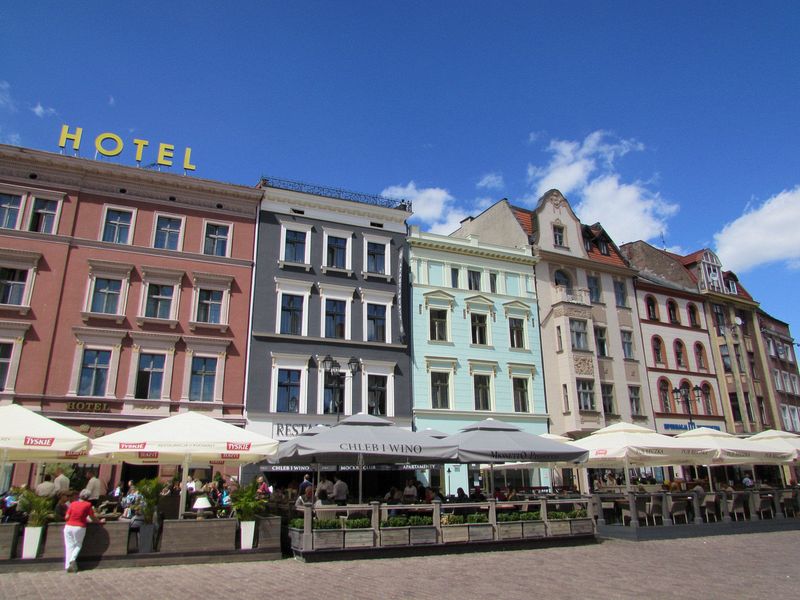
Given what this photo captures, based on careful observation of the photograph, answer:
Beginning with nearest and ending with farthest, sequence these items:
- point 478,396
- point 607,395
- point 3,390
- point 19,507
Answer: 1. point 19,507
2. point 3,390
3. point 478,396
4. point 607,395

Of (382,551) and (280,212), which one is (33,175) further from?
(382,551)

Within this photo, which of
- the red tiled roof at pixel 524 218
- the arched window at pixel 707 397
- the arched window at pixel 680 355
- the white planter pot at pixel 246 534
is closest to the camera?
the white planter pot at pixel 246 534

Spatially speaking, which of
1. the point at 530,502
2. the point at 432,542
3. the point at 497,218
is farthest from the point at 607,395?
the point at 432,542

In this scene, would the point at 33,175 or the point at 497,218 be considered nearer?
the point at 33,175

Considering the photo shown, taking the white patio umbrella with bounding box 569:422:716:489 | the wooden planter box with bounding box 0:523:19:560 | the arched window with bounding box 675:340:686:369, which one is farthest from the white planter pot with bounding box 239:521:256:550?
the arched window with bounding box 675:340:686:369

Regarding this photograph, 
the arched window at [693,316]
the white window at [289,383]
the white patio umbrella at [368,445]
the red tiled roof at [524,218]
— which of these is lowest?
the white patio umbrella at [368,445]

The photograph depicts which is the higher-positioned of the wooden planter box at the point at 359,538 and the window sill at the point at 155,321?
the window sill at the point at 155,321

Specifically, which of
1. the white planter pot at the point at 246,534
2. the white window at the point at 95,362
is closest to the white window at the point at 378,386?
the white window at the point at 95,362

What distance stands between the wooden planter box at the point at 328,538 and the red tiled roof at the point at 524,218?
967 inches

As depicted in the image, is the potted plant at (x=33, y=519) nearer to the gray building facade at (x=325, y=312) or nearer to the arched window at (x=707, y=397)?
the gray building facade at (x=325, y=312)

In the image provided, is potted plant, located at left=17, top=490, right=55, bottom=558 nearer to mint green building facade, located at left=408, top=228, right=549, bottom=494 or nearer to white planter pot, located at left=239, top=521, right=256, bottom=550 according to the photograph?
white planter pot, located at left=239, top=521, right=256, bottom=550

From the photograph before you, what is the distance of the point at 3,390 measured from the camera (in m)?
20.8

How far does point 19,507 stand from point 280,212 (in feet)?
59.1

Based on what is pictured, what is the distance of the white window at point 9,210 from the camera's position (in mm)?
22891
